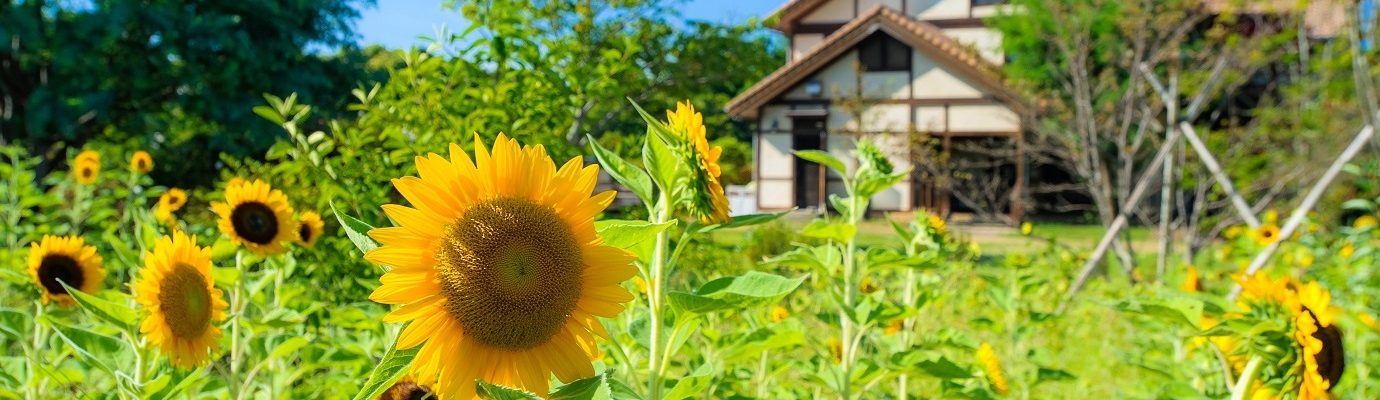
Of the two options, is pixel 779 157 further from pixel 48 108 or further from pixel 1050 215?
pixel 48 108

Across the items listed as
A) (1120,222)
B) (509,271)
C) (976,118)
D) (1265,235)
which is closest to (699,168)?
(509,271)

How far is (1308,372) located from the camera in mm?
1088

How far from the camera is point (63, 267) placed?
174 centimetres

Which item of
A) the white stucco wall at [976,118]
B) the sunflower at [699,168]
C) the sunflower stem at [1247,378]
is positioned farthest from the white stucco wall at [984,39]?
the sunflower at [699,168]

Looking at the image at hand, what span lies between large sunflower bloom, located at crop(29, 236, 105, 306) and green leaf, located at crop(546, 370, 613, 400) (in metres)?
1.36

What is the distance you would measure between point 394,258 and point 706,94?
35.2 ft

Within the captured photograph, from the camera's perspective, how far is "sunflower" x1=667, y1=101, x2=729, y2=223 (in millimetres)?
972

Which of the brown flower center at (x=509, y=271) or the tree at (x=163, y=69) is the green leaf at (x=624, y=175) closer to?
the brown flower center at (x=509, y=271)

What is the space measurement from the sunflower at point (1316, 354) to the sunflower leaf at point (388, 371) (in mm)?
1025

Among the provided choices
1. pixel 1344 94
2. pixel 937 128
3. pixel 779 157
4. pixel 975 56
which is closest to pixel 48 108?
pixel 779 157

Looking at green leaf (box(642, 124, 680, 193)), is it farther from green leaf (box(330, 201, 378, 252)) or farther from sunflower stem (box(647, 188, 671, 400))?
green leaf (box(330, 201, 378, 252))

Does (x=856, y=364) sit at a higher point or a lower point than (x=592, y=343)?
lower

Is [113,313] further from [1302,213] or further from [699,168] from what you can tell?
[1302,213]

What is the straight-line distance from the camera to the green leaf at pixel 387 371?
0.69m
